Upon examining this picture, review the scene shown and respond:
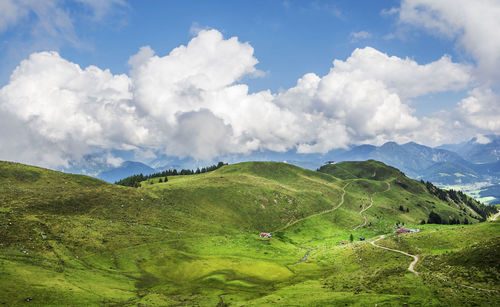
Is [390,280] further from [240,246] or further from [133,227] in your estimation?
[133,227]

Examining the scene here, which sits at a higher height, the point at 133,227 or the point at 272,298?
the point at 133,227

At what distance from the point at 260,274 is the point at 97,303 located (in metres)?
45.9

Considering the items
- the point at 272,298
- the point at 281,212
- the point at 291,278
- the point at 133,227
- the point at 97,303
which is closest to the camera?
the point at 97,303

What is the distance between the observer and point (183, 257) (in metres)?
91.4

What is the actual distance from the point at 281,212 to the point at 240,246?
72.5 metres

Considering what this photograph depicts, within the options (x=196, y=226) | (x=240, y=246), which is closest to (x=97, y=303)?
(x=240, y=246)

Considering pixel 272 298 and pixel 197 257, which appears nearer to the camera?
pixel 272 298

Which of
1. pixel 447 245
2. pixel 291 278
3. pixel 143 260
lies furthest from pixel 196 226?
pixel 447 245

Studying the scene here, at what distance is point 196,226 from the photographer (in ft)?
416

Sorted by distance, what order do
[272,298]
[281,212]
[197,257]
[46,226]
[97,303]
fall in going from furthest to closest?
[281,212] → [197,257] → [46,226] → [272,298] → [97,303]

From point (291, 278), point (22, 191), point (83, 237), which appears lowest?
point (291, 278)

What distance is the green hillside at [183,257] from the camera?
52.8 m

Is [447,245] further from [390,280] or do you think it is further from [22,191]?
[22,191]

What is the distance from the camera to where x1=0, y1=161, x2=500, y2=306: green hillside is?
173 ft
